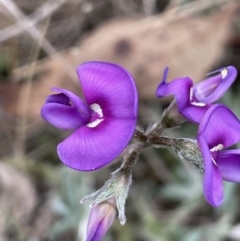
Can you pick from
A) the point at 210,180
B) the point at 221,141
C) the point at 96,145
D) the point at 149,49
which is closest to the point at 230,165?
the point at 221,141

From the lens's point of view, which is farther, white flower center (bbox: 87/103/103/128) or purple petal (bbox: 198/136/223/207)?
white flower center (bbox: 87/103/103/128)

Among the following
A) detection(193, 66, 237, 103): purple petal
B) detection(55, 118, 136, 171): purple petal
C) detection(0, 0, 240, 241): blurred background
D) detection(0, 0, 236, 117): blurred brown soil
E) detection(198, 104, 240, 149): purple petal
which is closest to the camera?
detection(55, 118, 136, 171): purple petal

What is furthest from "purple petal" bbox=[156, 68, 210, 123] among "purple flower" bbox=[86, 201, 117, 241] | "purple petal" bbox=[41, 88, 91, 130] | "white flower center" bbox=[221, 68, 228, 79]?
"purple flower" bbox=[86, 201, 117, 241]

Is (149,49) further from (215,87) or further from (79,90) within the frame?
(215,87)

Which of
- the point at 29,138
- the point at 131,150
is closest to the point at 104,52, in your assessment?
the point at 29,138

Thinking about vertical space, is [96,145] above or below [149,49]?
above

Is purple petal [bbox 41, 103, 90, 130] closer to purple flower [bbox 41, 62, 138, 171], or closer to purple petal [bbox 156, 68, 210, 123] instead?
purple flower [bbox 41, 62, 138, 171]
